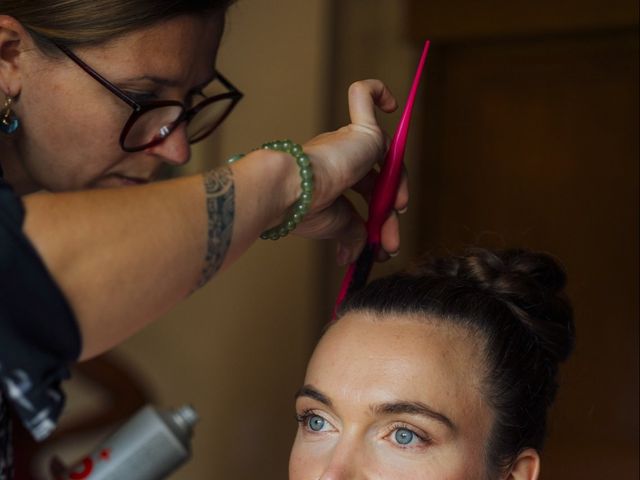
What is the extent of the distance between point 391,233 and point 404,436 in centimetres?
24

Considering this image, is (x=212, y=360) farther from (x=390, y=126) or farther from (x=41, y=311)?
(x=41, y=311)

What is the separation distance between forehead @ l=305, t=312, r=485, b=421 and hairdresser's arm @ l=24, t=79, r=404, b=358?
334 millimetres

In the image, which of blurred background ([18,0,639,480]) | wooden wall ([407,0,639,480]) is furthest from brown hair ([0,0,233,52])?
wooden wall ([407,0,639,480])

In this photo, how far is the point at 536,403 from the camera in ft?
4.42

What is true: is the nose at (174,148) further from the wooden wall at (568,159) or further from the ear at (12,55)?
the wooden wall at (568,159)

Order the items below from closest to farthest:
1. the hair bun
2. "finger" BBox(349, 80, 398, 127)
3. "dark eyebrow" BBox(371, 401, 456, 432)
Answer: "finger" BBox(349, 80, 398, 127) → "dark eyebrow" BBox(371, 401, 456, 432) → the hair bun

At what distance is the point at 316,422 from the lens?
130cm

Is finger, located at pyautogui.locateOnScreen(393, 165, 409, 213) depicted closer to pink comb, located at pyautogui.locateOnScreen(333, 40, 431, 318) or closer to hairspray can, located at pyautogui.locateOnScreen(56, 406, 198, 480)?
pink comb, located at pyautogui.locateOnScreen(333, 40, 431, 318)

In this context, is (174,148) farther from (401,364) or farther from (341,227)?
(401,364)

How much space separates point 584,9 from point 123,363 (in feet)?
5.02

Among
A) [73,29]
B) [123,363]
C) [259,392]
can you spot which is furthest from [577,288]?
[73,29]

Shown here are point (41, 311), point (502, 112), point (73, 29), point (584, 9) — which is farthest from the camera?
point (502, 112)

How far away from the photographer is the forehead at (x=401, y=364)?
1.24 m

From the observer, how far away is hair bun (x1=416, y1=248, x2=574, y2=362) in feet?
4.46
